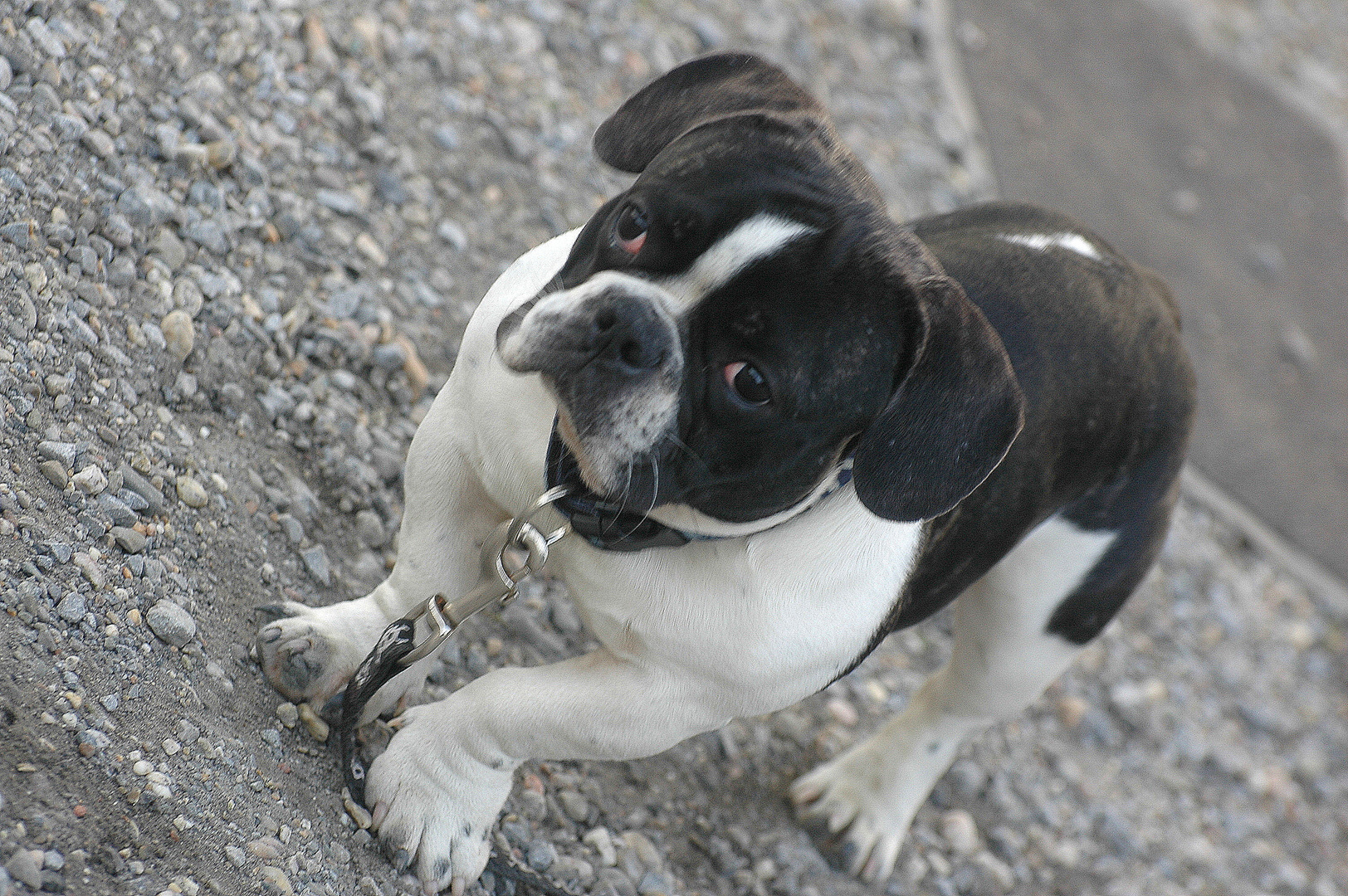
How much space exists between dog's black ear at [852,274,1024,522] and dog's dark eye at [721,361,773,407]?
0.76ft

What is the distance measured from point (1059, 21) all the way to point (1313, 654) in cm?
493

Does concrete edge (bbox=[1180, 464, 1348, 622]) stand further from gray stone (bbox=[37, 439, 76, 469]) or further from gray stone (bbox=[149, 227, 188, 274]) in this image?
gray stone (bbox=[37, 439, 76, 469])

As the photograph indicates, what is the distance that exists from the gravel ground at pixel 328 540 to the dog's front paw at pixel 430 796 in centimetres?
9

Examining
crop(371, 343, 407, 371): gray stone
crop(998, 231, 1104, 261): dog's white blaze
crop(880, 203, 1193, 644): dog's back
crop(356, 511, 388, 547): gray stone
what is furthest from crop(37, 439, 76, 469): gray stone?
crop(998, 231, 1104, 261): dog's white blaze

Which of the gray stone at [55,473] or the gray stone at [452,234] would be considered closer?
the gray stone at [55,473]

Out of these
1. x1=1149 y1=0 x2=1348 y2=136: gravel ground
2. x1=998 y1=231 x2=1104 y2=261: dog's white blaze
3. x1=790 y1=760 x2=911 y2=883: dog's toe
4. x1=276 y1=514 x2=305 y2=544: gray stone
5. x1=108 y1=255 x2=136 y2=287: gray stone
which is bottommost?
x1=1149 y1=0 x2=1348 y2=136: gravel ground

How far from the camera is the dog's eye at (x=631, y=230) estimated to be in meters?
2.68

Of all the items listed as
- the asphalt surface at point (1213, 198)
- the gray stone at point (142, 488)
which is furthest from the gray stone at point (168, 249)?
the asphalt surface at point (1213, 198)

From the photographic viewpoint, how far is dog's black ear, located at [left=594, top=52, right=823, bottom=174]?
2.97 m

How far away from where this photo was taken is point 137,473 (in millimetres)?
3178

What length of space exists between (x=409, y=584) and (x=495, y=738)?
49 cm

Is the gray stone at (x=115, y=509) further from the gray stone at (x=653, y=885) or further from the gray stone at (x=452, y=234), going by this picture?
the gray stone at (x=452, y=234)

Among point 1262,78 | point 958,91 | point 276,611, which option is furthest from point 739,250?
point 1262,78

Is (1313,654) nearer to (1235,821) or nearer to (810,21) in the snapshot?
(1235,821)
